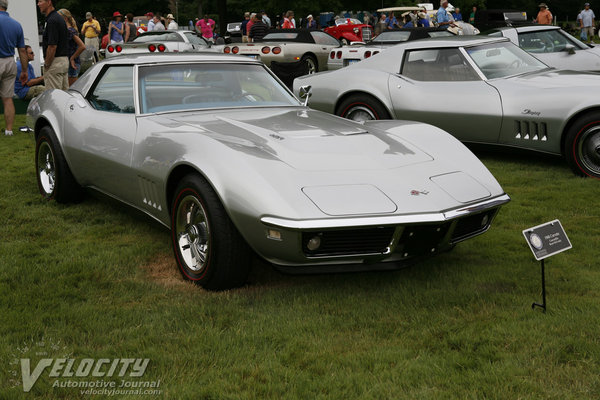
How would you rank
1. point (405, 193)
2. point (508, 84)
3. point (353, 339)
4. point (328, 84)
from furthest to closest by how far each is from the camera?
point (328, 84) → point (508, 84) → point (405, 193) → point (353, 339)

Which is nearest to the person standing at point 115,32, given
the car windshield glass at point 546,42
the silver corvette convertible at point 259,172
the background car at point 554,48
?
the background car at point 554,48

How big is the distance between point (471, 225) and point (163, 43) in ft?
46.7

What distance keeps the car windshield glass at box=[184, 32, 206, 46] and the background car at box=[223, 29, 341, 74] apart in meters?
2.04

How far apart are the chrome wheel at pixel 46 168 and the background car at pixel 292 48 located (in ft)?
30.6

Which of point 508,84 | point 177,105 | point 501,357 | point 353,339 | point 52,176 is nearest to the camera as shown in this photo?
point 501,357

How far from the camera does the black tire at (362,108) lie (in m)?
8.29

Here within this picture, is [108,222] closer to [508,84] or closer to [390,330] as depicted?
[390,330]

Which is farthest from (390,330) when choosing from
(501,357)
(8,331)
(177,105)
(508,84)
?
(508,84)

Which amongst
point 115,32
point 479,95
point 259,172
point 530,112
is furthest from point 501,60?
point 115,32

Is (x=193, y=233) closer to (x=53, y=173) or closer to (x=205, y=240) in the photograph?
(x=205, y=240)

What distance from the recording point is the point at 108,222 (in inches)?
219

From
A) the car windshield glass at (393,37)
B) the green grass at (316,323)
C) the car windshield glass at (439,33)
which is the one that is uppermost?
the car windshield glass at (439,33)

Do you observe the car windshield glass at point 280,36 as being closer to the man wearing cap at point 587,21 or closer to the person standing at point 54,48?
the person standing at point 54,48

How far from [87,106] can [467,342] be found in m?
3.55
